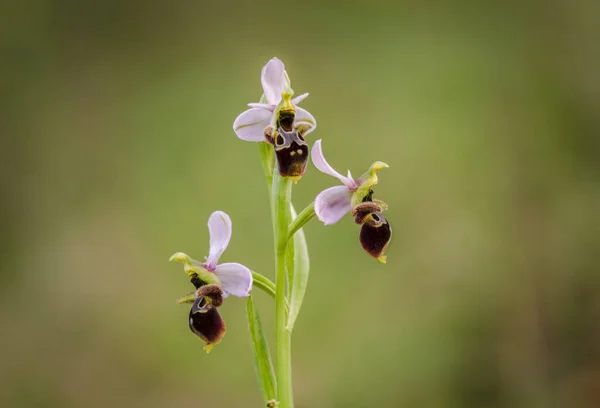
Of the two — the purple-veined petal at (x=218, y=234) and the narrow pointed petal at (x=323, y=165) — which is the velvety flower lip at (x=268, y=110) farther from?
the purple-veined petal at (x=218, y=234)

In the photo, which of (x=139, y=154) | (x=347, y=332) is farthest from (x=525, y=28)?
(x=139, y=154)

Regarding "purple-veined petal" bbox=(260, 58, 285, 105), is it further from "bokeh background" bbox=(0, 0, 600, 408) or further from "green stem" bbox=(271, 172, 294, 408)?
"bokeh background" bbox=(0, 0, 600, 408)

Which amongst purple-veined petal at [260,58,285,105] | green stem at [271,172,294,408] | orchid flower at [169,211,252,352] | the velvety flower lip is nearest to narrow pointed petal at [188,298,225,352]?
orchid flower at [169,211,252,352]

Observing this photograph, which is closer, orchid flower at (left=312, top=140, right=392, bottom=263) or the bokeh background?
orchid flower at (left=312, top=140, right=392, bottom=263)

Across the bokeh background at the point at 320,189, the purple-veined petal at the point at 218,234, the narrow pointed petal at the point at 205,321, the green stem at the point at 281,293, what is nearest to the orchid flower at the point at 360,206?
the green stem at the point at 281,293

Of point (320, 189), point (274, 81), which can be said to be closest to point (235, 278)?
point (274, 81)

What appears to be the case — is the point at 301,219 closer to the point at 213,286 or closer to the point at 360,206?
the point at 360,206
